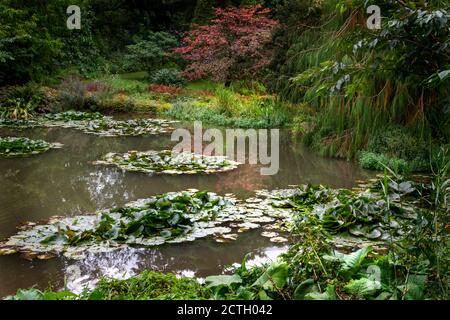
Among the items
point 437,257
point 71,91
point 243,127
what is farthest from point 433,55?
point 71,91

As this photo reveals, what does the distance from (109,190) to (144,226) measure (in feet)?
6.26

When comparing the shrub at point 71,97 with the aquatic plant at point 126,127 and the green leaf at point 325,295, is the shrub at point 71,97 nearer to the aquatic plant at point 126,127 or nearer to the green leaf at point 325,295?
the aquatic plant at point 126,127

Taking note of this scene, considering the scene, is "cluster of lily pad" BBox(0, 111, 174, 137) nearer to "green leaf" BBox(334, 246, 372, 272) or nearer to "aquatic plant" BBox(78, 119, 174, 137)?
"aquatic plant" BBox(78, 119, 174, 137)

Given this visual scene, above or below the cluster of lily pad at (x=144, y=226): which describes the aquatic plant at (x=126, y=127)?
above

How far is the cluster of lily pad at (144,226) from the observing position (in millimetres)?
3996

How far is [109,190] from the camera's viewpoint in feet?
19.8

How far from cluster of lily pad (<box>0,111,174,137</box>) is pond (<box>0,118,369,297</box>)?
1.76 feet

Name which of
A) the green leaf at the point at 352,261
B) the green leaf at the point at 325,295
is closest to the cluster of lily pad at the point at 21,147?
the green leaf at the point at 352,261

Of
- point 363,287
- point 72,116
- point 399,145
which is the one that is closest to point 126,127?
point 72,116

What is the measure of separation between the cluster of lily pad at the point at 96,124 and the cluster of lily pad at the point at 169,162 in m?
2.96

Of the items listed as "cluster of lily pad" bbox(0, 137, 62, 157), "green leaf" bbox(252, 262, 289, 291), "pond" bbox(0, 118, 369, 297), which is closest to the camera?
"green leaf" bbox(252, 262, 289, 291)

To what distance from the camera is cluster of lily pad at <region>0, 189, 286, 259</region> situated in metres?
4.00

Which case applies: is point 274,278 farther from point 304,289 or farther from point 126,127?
point 126,127

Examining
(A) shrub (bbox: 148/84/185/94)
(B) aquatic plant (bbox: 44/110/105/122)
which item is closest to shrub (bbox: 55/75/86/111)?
(B) aquatic plant (bbox: 44/110/105/122)
